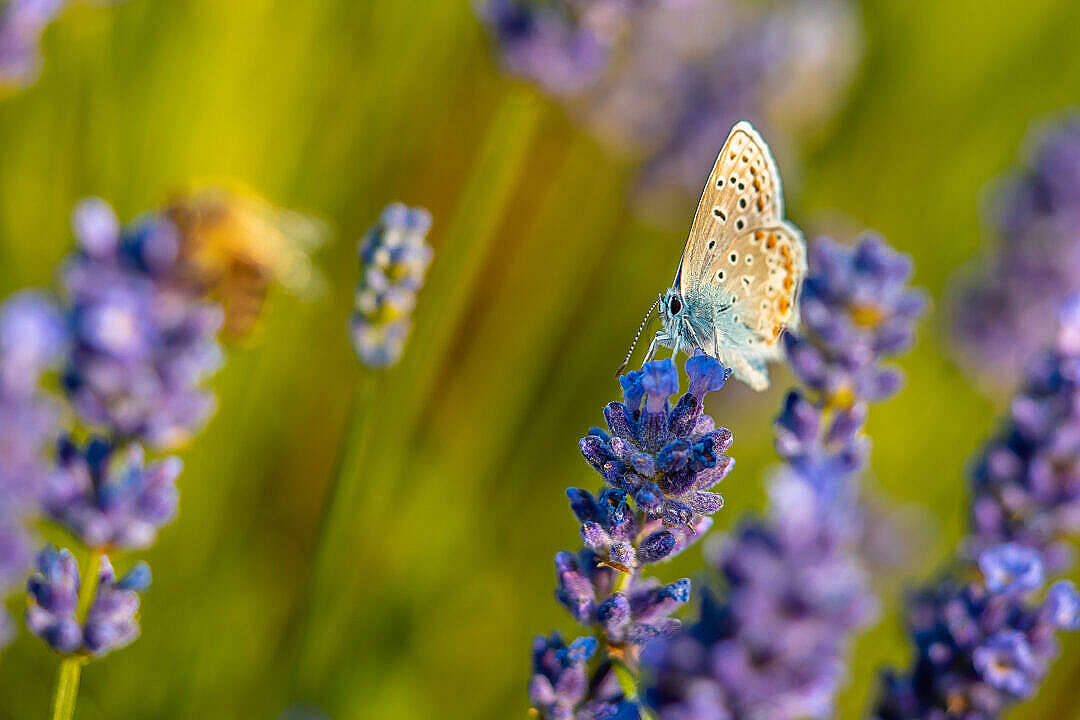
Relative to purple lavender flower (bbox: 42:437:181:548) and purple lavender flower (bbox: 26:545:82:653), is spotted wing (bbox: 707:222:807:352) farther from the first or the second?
purple lavender flower (bbox: 26:545:82:653)

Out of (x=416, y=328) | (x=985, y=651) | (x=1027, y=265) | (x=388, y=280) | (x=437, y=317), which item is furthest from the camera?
(x=1027, y=265)

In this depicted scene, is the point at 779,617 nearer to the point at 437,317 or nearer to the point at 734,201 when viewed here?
the point at 734,201

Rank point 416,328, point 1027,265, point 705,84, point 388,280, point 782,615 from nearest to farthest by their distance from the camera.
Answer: point 782,615, point 388,280, point 416,328, point 1027,265, point 705,84

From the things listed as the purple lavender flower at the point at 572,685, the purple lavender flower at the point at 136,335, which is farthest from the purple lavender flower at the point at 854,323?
the purple lavender flower at the point at 136,335

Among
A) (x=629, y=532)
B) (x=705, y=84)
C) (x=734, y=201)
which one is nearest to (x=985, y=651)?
(x=629, y=532)

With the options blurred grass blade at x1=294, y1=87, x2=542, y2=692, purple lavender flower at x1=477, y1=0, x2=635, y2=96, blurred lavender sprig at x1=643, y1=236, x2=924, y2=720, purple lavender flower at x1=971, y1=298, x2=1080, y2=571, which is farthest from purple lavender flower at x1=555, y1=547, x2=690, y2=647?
purple lavender flower at x1=477, y1=0, x2=635, y2=96
